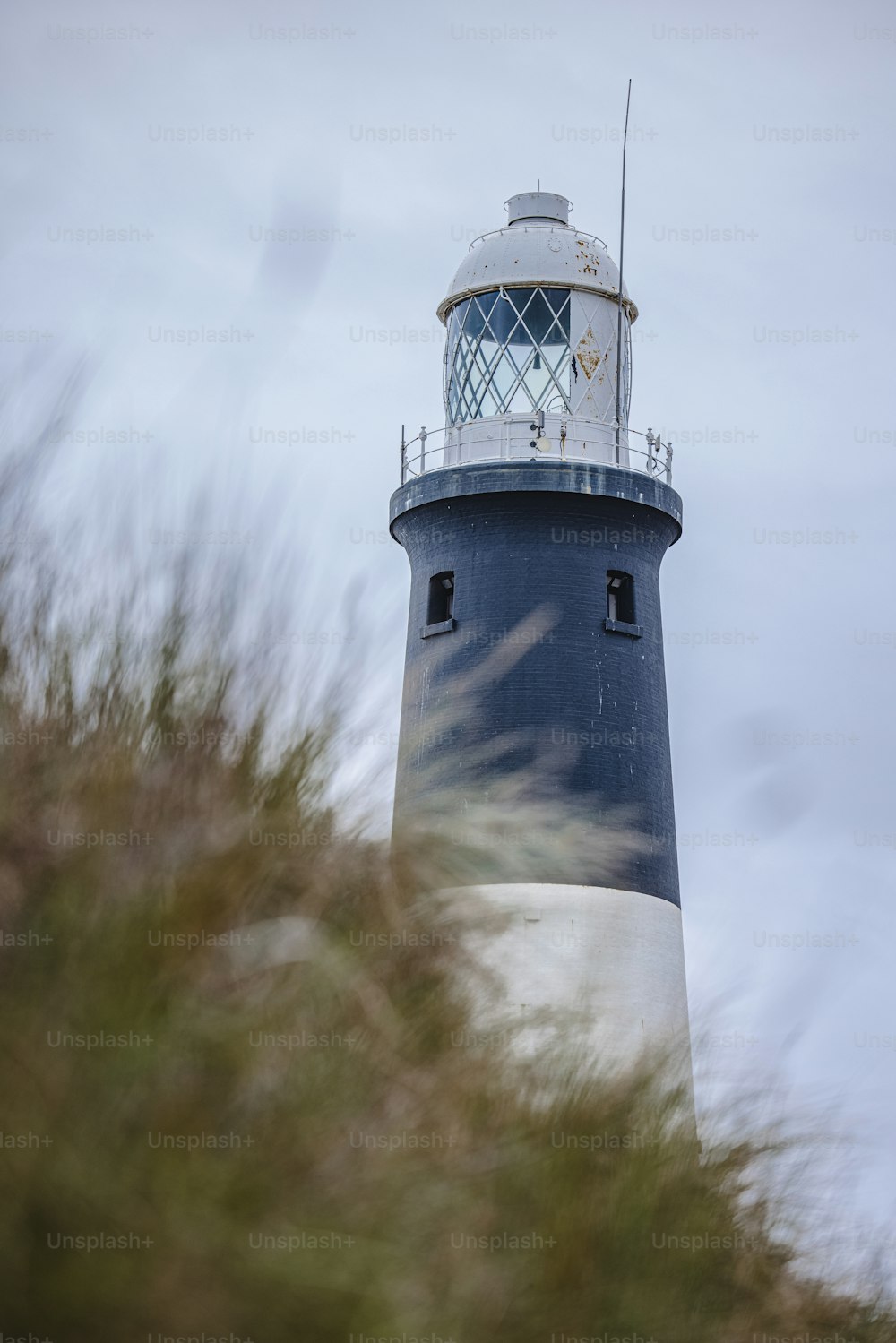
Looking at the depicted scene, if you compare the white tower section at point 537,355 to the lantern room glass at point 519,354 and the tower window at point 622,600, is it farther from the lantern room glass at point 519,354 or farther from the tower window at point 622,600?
the tower window at point 622,600

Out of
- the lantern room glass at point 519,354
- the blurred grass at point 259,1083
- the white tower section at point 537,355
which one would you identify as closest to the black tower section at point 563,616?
the white tower section at point 537,355

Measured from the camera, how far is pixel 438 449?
539 inches

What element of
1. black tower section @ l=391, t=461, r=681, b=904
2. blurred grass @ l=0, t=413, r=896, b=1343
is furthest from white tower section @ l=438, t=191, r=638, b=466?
blurred grass @ l=0, t=413, r=896, b=1343

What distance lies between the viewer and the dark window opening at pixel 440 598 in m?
13.1

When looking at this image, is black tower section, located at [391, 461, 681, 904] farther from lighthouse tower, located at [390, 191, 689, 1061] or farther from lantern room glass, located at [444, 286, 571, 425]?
lantern room glass, located at [444, 286, 571, 425]

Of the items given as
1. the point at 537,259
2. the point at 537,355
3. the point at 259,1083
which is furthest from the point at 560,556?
the point at 259,1083

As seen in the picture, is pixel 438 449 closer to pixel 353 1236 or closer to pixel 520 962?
pixel 520 962

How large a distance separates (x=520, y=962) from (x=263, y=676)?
4.40ft

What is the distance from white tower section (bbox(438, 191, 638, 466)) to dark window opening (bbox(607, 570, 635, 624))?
997 mm

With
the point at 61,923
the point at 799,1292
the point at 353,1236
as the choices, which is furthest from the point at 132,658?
the point at 799,1292

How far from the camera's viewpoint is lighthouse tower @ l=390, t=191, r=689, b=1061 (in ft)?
38.8

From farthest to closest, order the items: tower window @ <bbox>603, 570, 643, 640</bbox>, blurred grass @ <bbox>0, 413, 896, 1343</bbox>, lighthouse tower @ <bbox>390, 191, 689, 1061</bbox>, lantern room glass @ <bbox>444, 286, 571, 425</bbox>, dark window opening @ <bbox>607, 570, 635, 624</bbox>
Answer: lantern room glass @ <bbox>444, 286, 571, 425</bbox> < dark window opening @ <bbox>607, 570, 635, 624</bbox> < tower window @ <bbox>603, 570, 643, 640</bbox> < lighthouse tower @ <bbox>390, 191, 689, 1061</bbox> < blurred grass @ <bbox>0, 413, 896, 1343</bbox>

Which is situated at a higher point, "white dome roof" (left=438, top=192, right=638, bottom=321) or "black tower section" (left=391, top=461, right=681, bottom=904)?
"white dome roof" (left=438, top=192, right=638, bottom=321)

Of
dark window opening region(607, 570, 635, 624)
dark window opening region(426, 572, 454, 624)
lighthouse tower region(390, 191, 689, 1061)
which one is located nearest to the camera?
lighthouse tower region(390, 191, 689, 1061)
